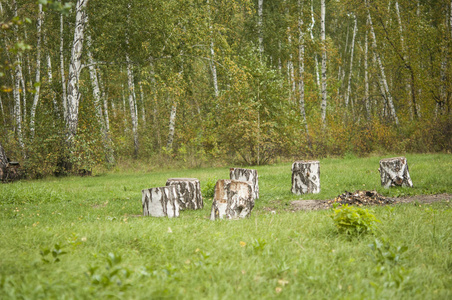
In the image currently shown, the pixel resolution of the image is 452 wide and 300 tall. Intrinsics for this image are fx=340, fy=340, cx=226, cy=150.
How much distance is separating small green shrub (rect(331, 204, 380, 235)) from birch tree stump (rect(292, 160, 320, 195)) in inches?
190

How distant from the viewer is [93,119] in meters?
17.5

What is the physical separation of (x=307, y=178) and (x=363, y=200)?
215 centimetres

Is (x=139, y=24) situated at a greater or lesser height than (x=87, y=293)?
greater

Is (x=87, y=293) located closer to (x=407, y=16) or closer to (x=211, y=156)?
(x=211, y=156)

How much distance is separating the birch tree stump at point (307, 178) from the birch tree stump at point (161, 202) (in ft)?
13.1

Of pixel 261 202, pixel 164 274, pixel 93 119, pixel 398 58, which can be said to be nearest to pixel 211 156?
pixel 93 119

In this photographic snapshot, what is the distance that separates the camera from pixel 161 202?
24.0ft

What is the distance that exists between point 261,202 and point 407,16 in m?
21.5

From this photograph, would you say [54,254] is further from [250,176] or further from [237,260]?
[250,176]

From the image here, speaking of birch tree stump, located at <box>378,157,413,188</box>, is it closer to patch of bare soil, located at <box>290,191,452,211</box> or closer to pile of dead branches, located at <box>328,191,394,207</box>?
patch of bare soil, located at <box>290,191,452,211</box>

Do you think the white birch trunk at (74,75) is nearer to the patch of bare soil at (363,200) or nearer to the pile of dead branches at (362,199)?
the patch of bare soil at (363,200)

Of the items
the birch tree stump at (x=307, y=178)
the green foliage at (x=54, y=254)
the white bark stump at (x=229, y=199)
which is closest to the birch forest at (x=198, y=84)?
the birch tree stump at (x=307, y=178)

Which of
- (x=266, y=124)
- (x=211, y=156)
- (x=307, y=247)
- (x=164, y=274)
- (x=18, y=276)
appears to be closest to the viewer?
(x=18, y=276)

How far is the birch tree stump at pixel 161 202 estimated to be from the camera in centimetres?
728
